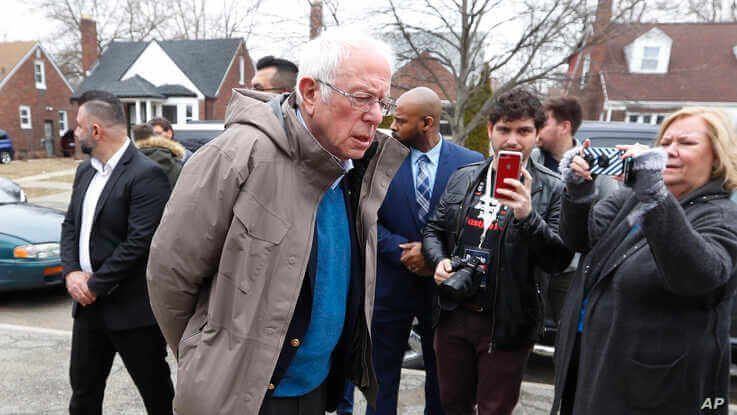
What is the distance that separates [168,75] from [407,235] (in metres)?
29.0

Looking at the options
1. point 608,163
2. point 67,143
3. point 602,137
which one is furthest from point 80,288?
point 67,143

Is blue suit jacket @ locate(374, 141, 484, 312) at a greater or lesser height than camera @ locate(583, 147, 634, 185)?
lesser

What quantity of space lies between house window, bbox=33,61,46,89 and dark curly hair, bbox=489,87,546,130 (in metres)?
36.2

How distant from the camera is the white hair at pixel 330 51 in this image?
1559 mm

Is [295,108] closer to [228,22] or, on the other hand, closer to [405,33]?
[405,33]

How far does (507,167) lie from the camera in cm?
206

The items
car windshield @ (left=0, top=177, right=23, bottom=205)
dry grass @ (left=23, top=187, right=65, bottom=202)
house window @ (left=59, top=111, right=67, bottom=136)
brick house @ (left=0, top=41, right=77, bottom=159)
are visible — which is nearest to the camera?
car windshield @ (left=0, top=177, right=23, bottom=205)

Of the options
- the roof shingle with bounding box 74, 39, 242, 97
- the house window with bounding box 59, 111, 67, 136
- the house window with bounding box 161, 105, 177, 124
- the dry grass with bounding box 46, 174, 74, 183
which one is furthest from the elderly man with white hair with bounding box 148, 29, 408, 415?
the house window with bounding box 59, 111, 67, 136

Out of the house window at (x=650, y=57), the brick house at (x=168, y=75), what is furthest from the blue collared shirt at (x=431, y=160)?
the brick house at (x=168, y=75)

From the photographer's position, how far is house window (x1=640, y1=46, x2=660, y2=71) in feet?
73.2

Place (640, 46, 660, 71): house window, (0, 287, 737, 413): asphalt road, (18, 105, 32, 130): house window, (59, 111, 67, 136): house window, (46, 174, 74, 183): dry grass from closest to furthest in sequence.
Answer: (0, 287, 737, 413): asphalt road → (46, 174, 74, 183): dry grass → (640, 46, 660, 71): house window → (18, 105, 32, 130): house window → (59, 111, 67, 136): house window

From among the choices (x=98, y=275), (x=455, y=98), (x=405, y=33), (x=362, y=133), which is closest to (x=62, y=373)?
(x=98, y=275)

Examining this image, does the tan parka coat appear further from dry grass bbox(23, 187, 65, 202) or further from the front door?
the front door

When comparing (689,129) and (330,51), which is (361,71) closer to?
(330,51)
